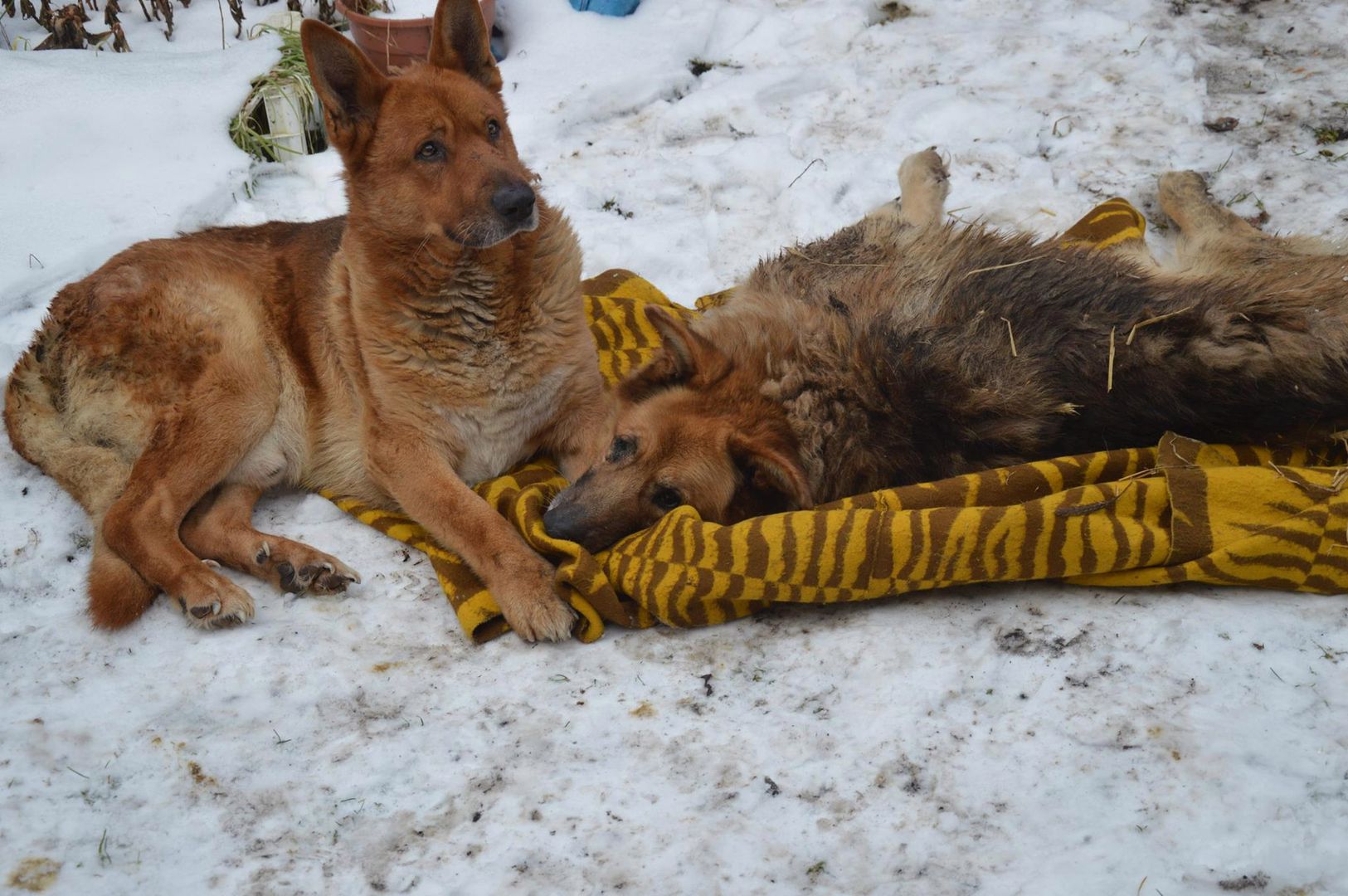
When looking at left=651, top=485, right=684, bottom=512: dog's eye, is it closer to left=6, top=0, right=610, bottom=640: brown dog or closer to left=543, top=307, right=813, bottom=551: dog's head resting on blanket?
left=543, top=307, right=813, bottom=551: dog's head resting on blanket

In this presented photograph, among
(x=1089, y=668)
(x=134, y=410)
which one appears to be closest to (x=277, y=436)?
(x=134, y=410)

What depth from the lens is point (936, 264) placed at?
3838 millimetres

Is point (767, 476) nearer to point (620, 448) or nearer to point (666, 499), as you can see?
point (666, 499)

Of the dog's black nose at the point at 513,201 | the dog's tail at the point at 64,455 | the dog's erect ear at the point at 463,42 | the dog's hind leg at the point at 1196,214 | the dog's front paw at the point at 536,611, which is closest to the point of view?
the dog's front paw at the point at 536,611

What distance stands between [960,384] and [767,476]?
727mm

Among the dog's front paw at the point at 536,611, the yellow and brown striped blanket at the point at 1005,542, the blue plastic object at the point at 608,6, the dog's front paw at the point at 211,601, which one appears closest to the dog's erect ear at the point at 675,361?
the yellow and brown striped blanket at the point at 1005,542

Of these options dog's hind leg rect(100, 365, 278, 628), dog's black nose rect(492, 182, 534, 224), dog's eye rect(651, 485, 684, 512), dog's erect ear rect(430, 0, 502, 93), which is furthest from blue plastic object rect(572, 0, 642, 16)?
dog's eye rect(651, 485, 684, 512)

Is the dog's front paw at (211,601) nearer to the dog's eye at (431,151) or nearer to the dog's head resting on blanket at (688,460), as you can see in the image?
the dog's head resting on blanket at (688,460)

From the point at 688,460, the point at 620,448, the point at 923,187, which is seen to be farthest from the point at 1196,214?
the point at 620,448

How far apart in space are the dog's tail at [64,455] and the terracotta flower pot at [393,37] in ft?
9.67

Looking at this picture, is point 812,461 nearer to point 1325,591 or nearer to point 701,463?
point 701,463

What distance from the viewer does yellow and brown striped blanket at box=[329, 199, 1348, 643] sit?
9.57ft

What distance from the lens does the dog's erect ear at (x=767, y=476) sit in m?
3.23

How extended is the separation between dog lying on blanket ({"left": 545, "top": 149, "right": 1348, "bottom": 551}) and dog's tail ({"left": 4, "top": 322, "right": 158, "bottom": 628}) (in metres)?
1.47
